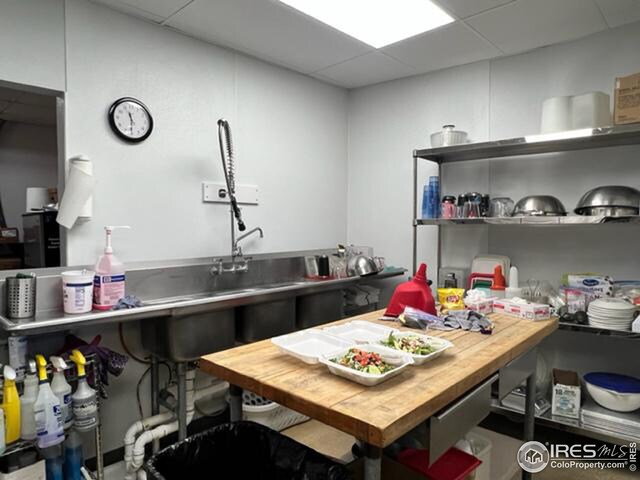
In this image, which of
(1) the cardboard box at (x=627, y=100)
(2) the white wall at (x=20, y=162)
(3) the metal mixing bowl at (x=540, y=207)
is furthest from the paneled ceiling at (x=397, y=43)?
(2) the white wall at (x=20, y=162)

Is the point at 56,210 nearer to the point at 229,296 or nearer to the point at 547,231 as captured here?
the point at 229,296

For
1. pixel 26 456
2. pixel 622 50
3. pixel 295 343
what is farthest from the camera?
pixel 622 50

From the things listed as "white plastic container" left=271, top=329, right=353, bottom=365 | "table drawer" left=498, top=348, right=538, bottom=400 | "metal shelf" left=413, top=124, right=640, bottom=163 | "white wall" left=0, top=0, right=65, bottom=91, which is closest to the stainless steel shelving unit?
"metal shelf" left=413, top=124, right=640, bottom=163

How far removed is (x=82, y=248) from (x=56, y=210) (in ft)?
0.87

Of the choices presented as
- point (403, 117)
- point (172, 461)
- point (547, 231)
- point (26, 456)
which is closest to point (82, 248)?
point (26, 456)

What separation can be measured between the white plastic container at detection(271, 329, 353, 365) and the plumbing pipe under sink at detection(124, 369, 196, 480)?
106 centimetres

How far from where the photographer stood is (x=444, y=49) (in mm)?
2543

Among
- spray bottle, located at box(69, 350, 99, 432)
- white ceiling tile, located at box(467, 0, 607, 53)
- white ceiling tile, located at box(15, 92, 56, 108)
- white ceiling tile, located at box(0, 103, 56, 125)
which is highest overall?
white ceiling tile, located at box(467, 0, 607, 53)

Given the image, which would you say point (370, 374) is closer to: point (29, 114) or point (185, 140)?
point (185, 140)

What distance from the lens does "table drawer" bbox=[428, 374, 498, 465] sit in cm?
101

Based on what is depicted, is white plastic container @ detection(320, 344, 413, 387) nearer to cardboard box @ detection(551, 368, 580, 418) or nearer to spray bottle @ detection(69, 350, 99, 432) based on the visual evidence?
spray bottle @ detection(69, 350, 99, 432)

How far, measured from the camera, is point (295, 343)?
49.7 inches

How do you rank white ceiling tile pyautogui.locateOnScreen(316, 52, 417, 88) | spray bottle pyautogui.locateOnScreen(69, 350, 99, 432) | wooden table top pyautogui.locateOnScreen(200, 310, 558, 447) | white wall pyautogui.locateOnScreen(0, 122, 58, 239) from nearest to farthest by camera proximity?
wooden table top pyautogui.locateOnScreen(200, 310, 558, 447) → spray bottle pyautogui.locateOnScreen(69, 350, 99, 432) → white ceiling tile pyautogui.locateOnScreen(316, 52, 417, 88) → white wall pyautogui.locateOnScreen(0, 122, 58, 239)

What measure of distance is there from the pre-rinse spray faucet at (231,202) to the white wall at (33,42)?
32.0 inches
